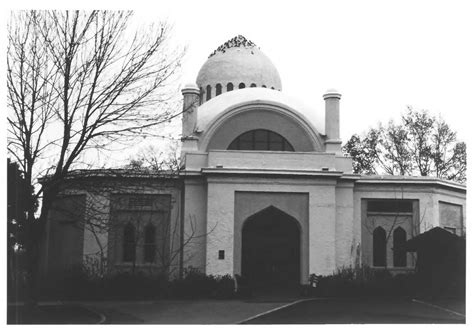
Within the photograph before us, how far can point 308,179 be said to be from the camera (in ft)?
76.1

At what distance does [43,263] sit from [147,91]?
10.8 m

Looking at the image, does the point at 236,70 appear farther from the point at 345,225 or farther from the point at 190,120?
the point at 345,225

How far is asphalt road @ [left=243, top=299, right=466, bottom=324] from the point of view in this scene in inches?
593

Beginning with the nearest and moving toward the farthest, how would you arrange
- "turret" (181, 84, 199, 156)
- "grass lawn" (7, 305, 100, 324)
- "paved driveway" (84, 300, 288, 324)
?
"grass lawn" (7, 305, 100, 324), "paved driveway" (84, 300, 288, 324), "turret" (181, 84, 199, 156)

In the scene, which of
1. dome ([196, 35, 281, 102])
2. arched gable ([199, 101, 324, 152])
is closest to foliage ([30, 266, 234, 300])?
arched gable ([199, 101, 324, 152])

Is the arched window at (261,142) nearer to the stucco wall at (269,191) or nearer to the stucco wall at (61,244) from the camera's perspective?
the stucco wall at (269,191)

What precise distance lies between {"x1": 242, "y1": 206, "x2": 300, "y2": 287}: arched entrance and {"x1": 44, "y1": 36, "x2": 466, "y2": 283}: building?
0.03 meters

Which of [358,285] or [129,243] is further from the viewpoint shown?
[129,243]

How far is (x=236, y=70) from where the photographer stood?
1252 inches

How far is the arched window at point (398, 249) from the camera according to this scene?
24.7 meters

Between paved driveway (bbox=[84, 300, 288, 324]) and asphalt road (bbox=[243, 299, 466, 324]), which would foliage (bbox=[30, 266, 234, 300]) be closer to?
paved driveway (bbox=[84, 300, 288, 324])

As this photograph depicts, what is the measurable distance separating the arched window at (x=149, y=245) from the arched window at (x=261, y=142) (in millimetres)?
4346

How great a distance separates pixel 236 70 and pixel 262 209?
1049cm

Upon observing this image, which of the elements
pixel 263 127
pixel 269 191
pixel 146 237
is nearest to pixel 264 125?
pixel 263 127
